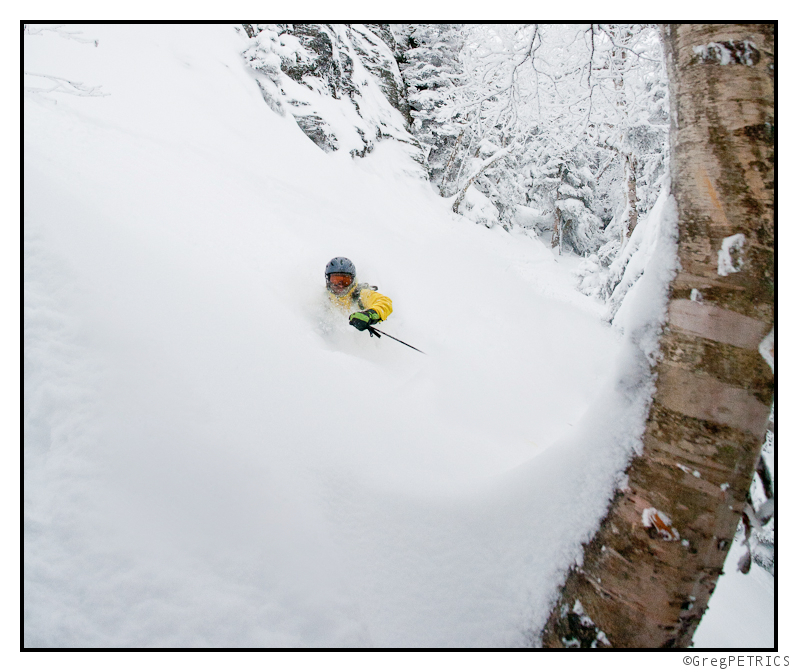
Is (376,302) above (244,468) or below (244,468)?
above

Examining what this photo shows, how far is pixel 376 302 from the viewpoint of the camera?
4855mm

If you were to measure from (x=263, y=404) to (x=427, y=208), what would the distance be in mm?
12106

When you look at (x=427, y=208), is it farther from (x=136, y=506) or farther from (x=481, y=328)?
(x=136, y=506)

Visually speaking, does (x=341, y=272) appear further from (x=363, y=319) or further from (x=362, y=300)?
(x=363, y=319)

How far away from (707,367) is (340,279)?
164 inches

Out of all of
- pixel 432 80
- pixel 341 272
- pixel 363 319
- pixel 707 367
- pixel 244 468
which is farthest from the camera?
pixel 432 80

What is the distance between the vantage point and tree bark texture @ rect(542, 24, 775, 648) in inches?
46.9

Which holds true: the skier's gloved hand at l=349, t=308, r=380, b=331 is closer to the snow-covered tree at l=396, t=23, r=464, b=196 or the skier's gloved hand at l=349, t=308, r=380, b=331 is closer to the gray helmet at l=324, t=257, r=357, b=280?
the gray helmet at l=324, t=257, r=357, b=280

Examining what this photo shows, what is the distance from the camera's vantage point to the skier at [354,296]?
15.3 feet

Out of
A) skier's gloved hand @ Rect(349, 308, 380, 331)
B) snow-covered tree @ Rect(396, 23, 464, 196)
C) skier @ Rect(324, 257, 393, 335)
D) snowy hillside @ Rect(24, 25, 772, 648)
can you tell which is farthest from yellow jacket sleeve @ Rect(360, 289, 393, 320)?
snow-covered tree @ Rect(396, 23, 464, 196)

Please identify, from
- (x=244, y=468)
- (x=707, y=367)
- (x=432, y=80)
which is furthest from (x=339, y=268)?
(x=432, y=80)

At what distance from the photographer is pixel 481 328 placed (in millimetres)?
6465

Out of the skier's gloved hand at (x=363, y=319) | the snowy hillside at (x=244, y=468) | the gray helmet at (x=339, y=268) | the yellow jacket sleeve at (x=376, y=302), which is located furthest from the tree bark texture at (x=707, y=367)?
the gray helmet at (x=339, y=268)

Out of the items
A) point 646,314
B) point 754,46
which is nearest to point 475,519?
point 646,314
